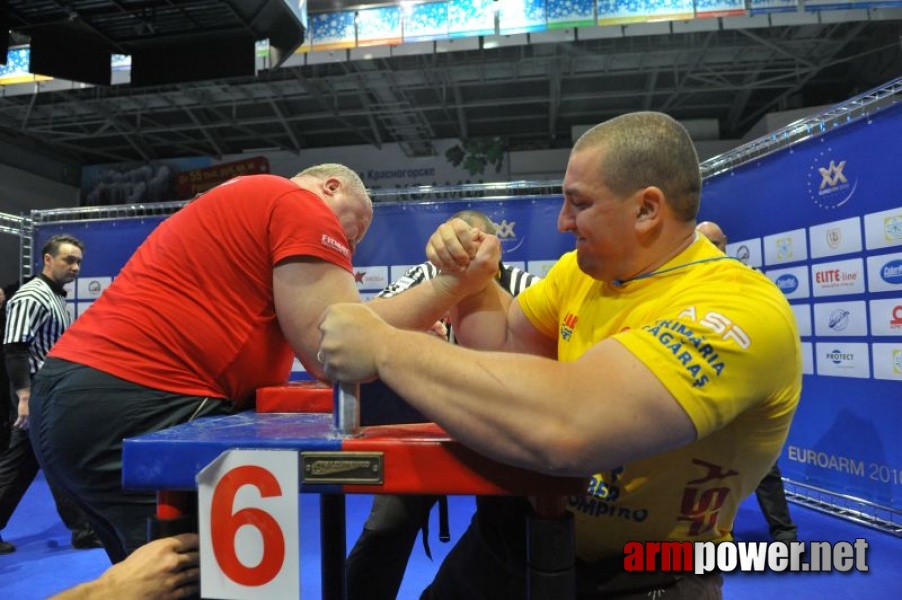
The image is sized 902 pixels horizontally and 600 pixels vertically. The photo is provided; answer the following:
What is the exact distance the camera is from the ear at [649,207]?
97cm

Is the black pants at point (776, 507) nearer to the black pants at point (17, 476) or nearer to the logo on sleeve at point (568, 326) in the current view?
the logo on sleeve at point (568, 326)

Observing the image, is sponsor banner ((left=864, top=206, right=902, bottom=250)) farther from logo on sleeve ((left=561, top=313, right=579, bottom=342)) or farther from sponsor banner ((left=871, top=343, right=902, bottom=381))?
logo on sleeve ((left=561, top=313, right=579, bottom=342))

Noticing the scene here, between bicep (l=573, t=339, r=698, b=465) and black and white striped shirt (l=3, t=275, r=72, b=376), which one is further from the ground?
black and white striped shirt (l=3, t=275, r=72, b=376)

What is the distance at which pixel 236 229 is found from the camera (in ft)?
3.87

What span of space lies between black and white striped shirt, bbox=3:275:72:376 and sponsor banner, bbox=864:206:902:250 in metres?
4.98

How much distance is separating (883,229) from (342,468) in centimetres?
367

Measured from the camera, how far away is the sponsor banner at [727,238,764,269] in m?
4.23

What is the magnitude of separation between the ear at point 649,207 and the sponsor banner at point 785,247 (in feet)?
11.4

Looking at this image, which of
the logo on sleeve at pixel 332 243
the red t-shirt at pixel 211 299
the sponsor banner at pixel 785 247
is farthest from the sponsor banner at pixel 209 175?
the logo on sleeve at pixel 332 243

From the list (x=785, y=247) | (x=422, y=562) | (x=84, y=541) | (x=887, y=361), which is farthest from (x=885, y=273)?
(x=84, y=541)

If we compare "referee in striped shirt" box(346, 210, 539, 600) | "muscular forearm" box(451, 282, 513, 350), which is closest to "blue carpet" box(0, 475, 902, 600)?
"referee in striped shirt" box(346, 210, 539, 600)

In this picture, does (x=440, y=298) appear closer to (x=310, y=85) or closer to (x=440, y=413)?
(x=440, y=413)

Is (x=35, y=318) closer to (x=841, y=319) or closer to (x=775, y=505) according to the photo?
(x=775, y=505)

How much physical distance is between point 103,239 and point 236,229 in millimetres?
5138
